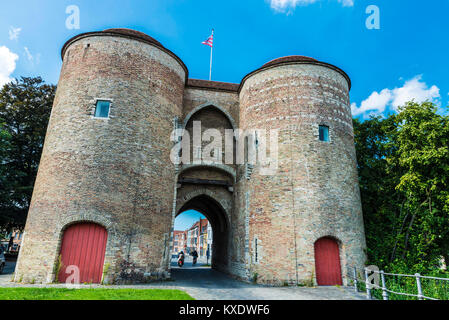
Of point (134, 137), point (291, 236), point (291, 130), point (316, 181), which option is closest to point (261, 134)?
point (291, 130)

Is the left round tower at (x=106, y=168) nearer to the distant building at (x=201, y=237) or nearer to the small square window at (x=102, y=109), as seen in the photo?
the small square window at (x=102, y=109)

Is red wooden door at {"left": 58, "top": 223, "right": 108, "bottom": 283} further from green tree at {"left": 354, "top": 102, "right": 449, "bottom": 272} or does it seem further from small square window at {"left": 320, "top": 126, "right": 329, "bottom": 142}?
green tree at {"left": 354, "top": 102, "right": 449, "bottom": 272}

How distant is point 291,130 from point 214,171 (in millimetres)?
5406

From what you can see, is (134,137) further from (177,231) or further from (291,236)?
(177,231)

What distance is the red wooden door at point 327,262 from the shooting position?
500 inches

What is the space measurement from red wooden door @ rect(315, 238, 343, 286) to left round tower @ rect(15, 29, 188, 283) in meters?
7.07

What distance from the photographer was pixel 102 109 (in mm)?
13461

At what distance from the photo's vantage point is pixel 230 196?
17.5 meters

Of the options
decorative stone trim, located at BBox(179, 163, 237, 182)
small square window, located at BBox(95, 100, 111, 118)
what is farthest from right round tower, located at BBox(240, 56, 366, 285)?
small square window, located at BBox(95, 100, 111, 118)

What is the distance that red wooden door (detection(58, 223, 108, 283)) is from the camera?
11.4m

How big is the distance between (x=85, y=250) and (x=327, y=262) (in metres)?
10.5
